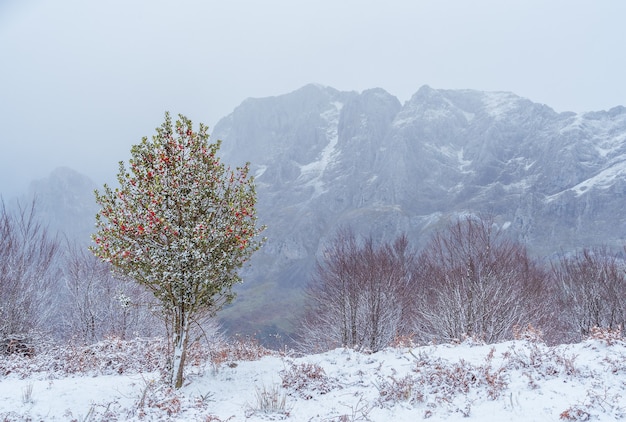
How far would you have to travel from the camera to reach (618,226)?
153 metres

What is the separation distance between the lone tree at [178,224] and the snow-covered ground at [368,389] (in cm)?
157

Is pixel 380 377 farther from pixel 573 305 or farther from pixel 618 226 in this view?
pixel 618 226

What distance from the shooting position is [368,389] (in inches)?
367

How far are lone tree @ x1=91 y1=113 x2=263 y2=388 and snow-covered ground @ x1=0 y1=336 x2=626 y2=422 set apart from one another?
1.57 m

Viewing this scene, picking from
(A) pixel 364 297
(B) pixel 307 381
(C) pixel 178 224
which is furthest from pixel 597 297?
(C) pixel 178 224

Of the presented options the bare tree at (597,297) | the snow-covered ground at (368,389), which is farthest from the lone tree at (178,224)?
the bare tree at (597,297)

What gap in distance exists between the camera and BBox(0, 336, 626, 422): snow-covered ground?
7.62 metres

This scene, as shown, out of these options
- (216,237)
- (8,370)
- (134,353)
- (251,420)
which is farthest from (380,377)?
(8,370)

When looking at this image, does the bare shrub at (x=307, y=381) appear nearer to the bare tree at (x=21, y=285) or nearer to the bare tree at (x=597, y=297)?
the bare tree at (x=21, y=285)

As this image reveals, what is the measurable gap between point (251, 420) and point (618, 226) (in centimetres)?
19058

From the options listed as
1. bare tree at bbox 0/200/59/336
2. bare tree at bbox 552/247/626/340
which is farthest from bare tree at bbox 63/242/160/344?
bare tree at bbox 552/247/626/340

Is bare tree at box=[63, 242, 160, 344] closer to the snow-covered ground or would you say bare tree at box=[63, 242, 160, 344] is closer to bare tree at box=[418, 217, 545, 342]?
the snow-covered ground

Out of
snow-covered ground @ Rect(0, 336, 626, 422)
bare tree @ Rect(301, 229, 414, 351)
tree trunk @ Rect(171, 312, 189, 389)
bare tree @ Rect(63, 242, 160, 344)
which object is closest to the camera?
snow-covered ground @ Rect(0, 336, 626, 422)

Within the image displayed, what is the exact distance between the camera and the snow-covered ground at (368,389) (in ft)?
25.0
